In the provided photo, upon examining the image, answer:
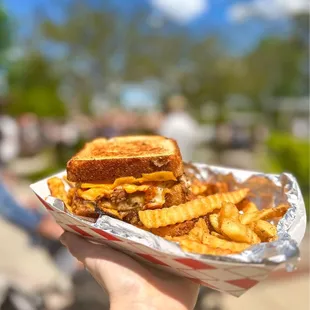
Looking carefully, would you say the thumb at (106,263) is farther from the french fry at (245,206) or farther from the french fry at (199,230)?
the french fry at (245,206)

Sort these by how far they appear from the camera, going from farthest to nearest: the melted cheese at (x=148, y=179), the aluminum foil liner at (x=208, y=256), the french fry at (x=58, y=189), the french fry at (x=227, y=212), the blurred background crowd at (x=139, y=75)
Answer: the blurred background crowd at (x=139, y=75), the french fry at (x=58, y=189), the melted cheese at (x=148, y=179), the french fry at (x=227, y=212), the aluminum foil liner at (x=208, y=256)

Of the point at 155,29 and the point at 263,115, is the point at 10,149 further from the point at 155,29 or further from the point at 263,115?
the point at 263,115

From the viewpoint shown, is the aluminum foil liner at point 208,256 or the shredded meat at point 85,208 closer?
the aluminum foil liner at point 208,256

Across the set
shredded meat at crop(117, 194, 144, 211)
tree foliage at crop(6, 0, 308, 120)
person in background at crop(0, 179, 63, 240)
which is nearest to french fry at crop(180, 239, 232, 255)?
shredded meat at crop(117, 194, 144, 211)

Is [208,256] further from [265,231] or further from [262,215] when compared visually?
[262,215]

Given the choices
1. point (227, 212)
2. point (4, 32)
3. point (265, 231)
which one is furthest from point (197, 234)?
point (4, 32)

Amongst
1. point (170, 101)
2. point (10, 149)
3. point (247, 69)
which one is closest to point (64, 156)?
point (10, 149)

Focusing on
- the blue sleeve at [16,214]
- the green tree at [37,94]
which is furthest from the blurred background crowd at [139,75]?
the blue sleeve at [16,214]
